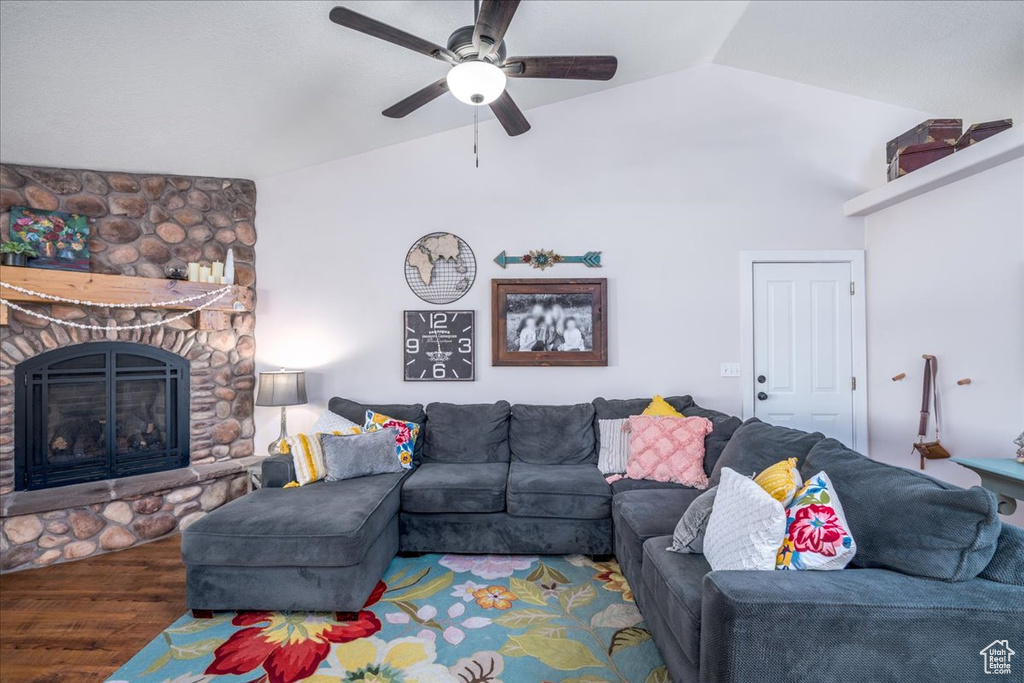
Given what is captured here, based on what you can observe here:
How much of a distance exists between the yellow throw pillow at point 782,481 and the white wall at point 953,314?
69.0 inches

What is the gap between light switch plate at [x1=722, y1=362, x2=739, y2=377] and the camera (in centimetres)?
359

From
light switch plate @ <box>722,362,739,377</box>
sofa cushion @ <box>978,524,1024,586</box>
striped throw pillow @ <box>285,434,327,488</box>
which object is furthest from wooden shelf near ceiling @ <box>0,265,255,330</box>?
sofa cushion @ <box>978,524,1024,586</box>

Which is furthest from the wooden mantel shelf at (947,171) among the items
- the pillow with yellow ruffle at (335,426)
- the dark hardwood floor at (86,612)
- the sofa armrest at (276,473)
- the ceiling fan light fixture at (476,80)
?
the dark hardwood floor at (86,612)

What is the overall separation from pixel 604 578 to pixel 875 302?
289 centimetres

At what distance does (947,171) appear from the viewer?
106 inches

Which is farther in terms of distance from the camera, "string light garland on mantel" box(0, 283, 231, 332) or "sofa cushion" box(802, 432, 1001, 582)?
"string light garland on mantel" box(0, 283, 231, 332)

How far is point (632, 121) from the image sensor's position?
352 centimetres

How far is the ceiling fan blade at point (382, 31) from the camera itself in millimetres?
1743

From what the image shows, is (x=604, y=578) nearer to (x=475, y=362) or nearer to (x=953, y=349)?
(x=475, y=362)

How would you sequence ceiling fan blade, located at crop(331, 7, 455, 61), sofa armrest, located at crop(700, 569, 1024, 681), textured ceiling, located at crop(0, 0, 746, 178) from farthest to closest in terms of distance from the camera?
textured ceiling, located at crop(0, 0, 746, 178), ceiling fan blade, located at crop(331, 7, 455, 61), sofa armrest, located at crop(700, 569, 1024, 681)

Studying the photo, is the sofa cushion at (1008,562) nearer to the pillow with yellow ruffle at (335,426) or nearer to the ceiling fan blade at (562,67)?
the ceiling fan blade at (562,67)

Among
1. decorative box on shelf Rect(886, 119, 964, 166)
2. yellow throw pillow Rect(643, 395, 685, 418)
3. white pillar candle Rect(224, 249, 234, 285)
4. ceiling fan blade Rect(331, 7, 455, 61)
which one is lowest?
yellow throw pillow Rect(643, 395, 685, 418)

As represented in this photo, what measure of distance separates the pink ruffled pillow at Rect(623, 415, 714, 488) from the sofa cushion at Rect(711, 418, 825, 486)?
1.23 ft

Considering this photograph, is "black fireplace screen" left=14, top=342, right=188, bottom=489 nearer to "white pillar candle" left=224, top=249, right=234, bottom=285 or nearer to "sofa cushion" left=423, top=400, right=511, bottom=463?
"white pillar candle" left=224, top=249, right=234, bottom=285
